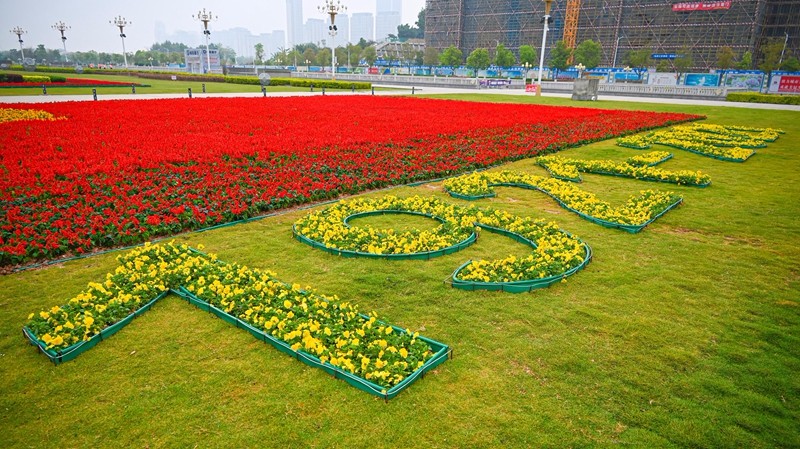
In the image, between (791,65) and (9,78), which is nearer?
(9,78)

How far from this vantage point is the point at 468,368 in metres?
3.76

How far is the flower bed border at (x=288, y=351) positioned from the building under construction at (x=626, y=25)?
4560cm

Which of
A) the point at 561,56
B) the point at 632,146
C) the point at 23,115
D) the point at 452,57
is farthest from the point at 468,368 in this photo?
the point at 452,57

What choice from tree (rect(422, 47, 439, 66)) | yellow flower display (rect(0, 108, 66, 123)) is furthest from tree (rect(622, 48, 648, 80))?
yellow flower display (rect(0, 108, 66, 123))

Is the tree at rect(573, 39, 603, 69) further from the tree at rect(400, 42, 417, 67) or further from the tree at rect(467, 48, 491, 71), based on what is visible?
the tree at rect(400, 42, 417, 67)

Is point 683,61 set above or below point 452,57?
below

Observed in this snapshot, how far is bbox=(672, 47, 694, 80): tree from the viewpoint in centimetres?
5403

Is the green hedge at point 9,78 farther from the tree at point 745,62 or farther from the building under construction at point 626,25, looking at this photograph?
the tree at point 745,62

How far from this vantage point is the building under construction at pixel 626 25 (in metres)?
57.1

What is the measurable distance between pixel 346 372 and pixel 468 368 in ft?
3.12

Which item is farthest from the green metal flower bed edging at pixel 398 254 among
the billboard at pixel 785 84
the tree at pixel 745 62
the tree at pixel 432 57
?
the tree at pixel 432 57

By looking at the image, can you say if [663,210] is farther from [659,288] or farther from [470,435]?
[470,435]

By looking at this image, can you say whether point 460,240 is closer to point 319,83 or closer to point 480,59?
point 319,83

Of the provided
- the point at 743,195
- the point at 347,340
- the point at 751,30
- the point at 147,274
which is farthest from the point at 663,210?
the point at 751,30
